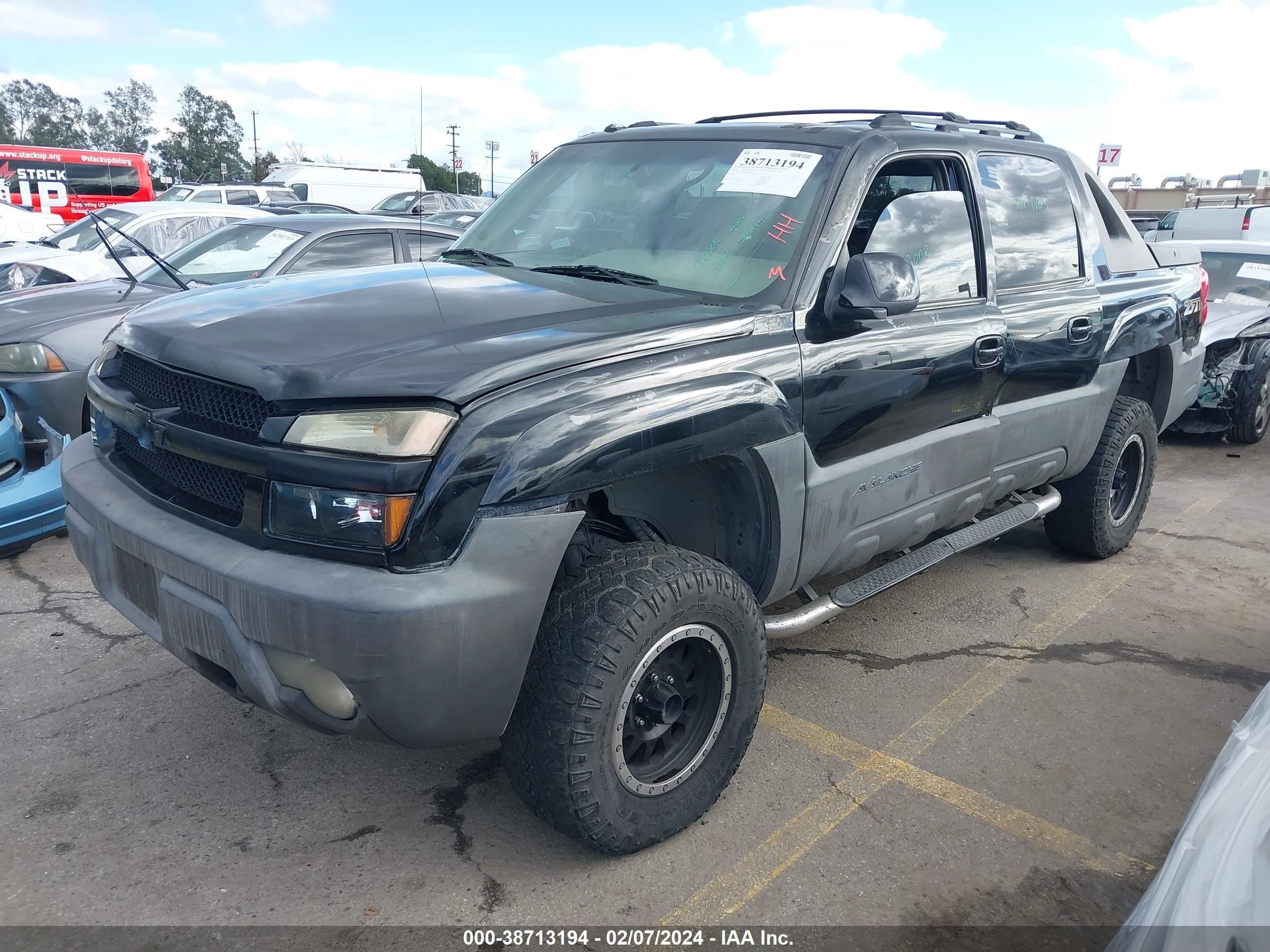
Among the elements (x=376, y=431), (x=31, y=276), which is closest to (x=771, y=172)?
(x=376, y=431)

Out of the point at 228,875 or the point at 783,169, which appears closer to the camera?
the point at 228,875

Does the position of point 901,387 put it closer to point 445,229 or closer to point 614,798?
point 614,798

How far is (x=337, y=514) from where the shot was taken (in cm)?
217

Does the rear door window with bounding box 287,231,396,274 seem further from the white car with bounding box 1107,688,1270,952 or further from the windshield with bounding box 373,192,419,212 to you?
the windshield with bounding box 373,192,419,212

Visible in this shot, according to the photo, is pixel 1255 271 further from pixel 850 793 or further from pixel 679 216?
pixel 850 793

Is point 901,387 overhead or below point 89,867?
overhead

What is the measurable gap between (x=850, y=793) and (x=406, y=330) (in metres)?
1.89

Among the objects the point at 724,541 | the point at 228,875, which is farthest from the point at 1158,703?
the point at 228,875

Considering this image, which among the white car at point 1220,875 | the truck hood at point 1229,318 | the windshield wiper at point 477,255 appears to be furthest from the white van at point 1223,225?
the white car at point 1220,875

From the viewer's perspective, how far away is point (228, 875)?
2520 mm

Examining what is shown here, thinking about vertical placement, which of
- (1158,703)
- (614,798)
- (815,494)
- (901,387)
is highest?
(901,387)

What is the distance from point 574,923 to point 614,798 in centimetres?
30

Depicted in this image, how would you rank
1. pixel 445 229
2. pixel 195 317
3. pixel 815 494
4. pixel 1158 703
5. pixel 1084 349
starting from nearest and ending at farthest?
1. pixel 195 317
2. pixel 815 494
3. pixel 1158 703
4. pixel 1084 349
5. pixel 445 229

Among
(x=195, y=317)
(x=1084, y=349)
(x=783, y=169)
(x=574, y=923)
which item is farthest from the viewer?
(x=1084, y=349)
